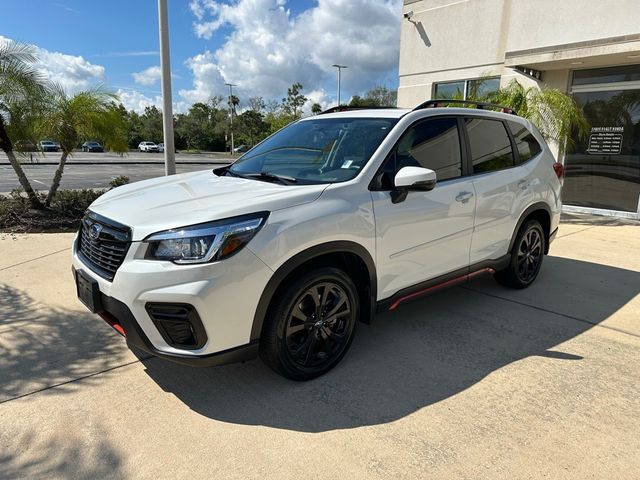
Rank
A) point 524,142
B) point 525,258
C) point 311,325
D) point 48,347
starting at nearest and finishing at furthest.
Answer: point 311,325
point 48,347
point 524,142
point 525,258

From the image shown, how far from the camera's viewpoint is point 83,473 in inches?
88.2

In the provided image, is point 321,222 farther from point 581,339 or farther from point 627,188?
point 627,188

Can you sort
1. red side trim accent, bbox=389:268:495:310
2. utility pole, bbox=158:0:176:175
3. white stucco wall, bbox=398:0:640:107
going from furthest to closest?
white stucco wall, bbox=398:0:640:107
utility pole, bbox=158:0:176:175
red side trim accent, bbox=389:268:495:310

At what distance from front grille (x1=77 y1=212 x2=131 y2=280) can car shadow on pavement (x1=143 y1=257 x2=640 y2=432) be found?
83 cm

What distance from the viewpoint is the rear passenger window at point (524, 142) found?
456cm

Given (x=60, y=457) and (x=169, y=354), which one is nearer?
Result: (x=60, y=457)

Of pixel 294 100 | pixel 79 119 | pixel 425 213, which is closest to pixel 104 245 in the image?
pixel 425 213

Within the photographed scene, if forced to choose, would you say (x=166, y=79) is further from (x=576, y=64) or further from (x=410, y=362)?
(x=576, y=64)

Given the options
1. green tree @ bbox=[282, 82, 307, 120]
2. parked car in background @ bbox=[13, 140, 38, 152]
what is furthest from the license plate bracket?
green tree @ bbox=[282, 82, 307, 120]

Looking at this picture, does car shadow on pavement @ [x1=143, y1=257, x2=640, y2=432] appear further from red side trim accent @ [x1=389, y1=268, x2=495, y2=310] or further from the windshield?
the windshield

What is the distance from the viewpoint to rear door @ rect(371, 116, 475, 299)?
3.23 meters

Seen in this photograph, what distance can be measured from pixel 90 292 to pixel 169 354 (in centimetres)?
72

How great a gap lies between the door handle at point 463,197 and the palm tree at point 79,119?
7.23 meters

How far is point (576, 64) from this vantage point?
9219 mm
